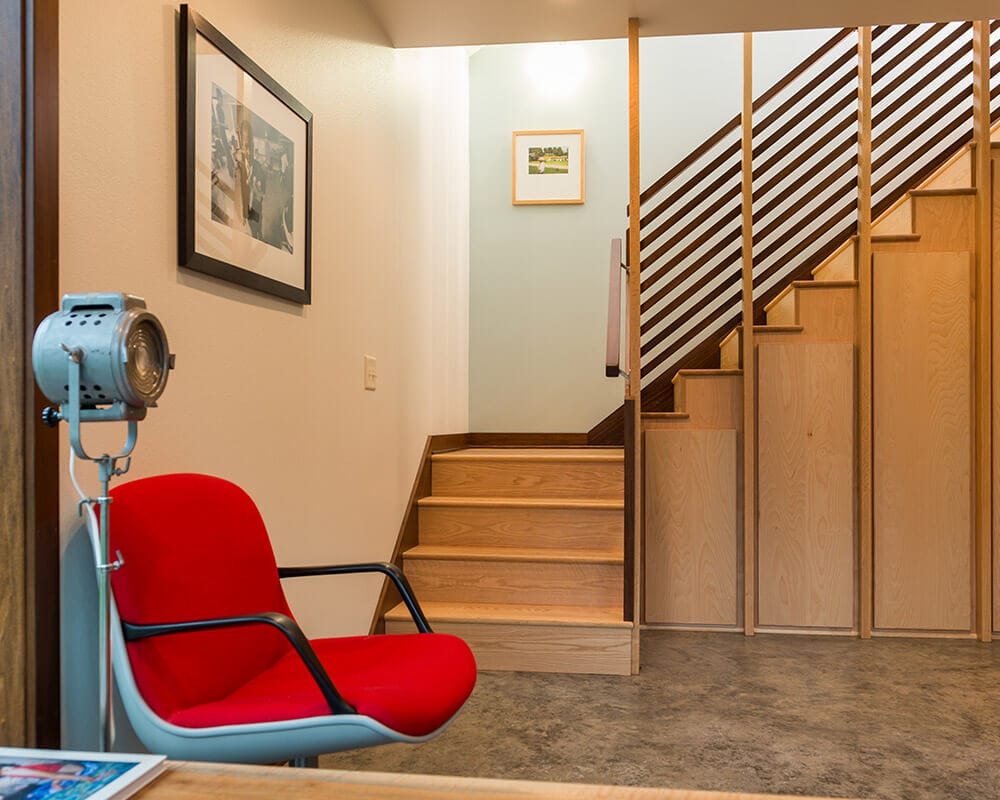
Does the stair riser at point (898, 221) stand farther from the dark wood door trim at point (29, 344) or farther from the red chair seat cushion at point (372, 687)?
the dark wood door trim at point (29, 344)

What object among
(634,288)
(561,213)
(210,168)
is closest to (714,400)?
(634,288)

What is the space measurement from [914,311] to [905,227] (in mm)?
464

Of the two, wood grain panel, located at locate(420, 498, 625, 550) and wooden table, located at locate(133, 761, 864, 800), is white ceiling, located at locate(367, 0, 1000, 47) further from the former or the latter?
A: wooden table, located at locate(133, 761, 864, 800)

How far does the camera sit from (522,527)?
390 centimetres

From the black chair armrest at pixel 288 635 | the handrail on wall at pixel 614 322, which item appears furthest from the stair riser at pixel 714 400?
the black chair armrest at pixel 288 635

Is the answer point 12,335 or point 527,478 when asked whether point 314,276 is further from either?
point 527,478

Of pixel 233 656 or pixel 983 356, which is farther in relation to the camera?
pixel 983 356

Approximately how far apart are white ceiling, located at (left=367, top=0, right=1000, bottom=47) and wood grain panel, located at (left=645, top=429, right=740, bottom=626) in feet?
5.95

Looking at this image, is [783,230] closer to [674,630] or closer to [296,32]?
[674,630]

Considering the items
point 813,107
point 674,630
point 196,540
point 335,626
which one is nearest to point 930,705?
point 674,630

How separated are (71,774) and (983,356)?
12.9 ft

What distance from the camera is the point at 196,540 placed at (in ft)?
5.83

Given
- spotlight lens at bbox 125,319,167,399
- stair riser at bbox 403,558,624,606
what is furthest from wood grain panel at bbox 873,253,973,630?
spotlight lens at bbox 125,319,167,399

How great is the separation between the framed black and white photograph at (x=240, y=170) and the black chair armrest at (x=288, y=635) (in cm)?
88
